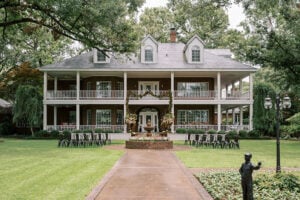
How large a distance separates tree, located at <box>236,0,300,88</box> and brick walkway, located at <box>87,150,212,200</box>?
14.7 metres

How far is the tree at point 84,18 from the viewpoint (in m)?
16.0

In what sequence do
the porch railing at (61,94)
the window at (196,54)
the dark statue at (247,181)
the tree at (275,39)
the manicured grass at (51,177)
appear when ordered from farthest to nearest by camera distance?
the window at (196,54) → the porch railing at (61,94) → the tree at (275,39) → the manicured grass at (51,177) → the dark statue at (247,181)

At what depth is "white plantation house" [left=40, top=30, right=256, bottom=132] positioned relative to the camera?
33.2 m

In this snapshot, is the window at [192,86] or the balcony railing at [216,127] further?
the window at [192,86]

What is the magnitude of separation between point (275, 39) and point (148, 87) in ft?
47.8

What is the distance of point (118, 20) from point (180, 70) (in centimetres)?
1580

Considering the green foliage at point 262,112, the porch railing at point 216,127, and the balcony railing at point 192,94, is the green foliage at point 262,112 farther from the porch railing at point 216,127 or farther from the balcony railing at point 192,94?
the balcony railing at point 192,94

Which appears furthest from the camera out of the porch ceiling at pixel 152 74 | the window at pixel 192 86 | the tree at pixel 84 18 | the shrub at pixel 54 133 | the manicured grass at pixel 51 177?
the window at pixel 192 86

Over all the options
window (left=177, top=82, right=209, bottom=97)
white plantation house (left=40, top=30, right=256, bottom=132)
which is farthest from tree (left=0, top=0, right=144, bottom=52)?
window (left=177, top=82, right=209, bottom=97)

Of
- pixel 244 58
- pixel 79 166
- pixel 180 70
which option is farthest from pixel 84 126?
pixel 79 166

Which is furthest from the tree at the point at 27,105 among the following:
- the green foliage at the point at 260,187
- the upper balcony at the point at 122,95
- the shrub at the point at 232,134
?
the green foliage at the point at 260,187

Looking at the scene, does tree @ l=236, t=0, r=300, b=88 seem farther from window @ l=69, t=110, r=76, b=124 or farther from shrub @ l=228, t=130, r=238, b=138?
window @ l=69, t=110, r=76, b=124

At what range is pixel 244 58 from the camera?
2877 centimetres

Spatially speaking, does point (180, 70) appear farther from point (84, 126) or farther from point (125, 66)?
point (84, 126)
